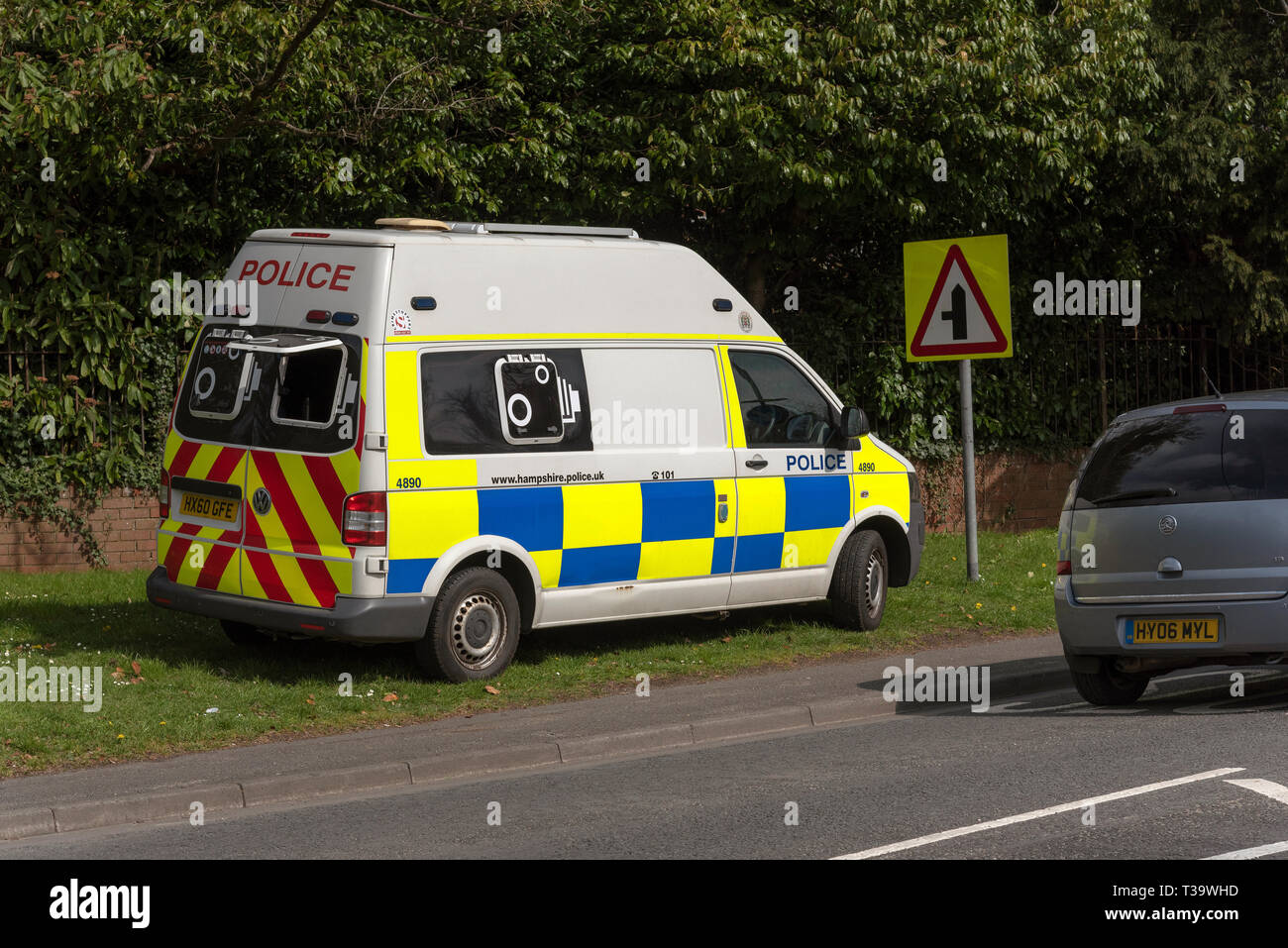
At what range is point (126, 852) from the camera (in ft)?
21.7

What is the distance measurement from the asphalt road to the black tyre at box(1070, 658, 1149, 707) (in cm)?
46

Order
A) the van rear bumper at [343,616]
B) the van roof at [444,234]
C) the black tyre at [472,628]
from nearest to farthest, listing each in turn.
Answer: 1. the van rear bumper at [343,616]
2. the black tyre at [472,628]
3. the van roof at [444,234]

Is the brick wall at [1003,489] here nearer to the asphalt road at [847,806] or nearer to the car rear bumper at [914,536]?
the car rear bumper at [914,536]

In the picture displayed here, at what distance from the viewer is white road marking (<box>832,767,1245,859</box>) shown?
6.36m

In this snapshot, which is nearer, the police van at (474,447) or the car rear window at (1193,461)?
the car rear window at (1193,461)

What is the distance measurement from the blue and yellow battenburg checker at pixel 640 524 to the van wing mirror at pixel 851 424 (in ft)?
1.08

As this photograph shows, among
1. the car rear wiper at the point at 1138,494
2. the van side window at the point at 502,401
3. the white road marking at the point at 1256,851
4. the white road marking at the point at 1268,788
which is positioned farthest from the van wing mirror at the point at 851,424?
the white road marking at the point at 1256,851

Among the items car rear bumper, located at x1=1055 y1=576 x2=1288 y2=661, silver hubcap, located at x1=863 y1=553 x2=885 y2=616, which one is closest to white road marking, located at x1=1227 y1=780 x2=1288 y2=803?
car rear bumper, located at x1=1055 y1=576 x2=1288 y2=661

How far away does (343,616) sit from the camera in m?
9.41

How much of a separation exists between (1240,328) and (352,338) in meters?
13.3

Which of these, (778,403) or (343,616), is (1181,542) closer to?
(778,403)

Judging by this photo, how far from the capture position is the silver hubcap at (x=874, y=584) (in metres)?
12.1

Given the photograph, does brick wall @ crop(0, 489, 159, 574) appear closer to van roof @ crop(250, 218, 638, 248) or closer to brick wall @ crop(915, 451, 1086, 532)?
van roof @ crop(250, 218, 638, 248)
